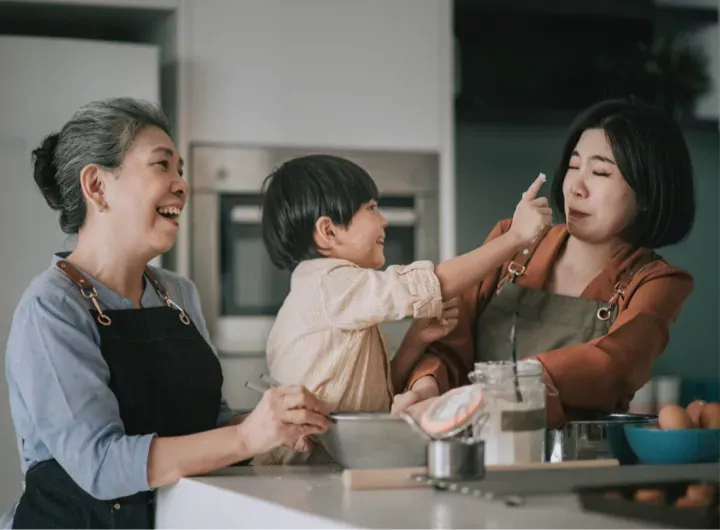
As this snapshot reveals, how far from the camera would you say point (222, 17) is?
2.92 meters

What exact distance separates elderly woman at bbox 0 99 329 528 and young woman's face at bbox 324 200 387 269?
0.27 meters

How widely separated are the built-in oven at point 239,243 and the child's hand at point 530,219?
4.10 ft

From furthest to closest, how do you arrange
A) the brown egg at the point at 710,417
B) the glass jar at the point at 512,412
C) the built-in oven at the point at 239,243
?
the built-in oven at the point at 239,243 < the brown egg at the point at 710,417 < the glass jar at the point at 512,412

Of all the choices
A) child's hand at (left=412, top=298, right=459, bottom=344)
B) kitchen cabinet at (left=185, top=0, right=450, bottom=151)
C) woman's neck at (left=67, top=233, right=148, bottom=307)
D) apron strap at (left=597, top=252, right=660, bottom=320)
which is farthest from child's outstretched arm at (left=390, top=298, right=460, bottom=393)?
kitchen cabinet at (left=185, top=0, right=450, bottom=151)

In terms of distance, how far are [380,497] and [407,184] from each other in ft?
5.94

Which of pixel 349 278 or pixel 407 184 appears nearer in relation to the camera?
pixel 349 278

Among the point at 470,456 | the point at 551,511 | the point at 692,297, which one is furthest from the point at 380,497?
the point at 692,297

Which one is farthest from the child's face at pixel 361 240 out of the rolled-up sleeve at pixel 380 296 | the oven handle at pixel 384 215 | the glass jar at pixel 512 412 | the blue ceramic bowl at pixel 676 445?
the oven handle at pixel 384 215

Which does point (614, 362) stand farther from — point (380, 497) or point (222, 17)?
point (222, 17)

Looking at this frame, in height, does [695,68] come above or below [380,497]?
above

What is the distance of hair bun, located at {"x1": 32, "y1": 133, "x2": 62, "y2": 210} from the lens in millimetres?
1769

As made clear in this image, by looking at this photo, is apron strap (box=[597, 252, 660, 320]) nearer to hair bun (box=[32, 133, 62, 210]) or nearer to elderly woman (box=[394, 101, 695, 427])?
elderly woman (box=[394, 101, 695, 427])

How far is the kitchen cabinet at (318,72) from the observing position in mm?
2904

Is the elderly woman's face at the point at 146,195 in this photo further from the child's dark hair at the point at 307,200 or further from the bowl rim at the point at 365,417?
the bowl rim at the point at 365,417
